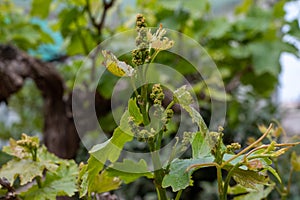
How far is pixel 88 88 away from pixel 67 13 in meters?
0.22

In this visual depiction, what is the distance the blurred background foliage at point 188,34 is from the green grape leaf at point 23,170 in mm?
583

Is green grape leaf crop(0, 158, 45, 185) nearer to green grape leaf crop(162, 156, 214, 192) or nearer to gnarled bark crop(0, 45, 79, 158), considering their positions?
green grape leaf crop(162, 156, 214, 192)

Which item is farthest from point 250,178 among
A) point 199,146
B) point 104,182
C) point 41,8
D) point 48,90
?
point 41,8

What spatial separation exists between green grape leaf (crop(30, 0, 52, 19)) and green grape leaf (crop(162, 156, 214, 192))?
0.85 meters

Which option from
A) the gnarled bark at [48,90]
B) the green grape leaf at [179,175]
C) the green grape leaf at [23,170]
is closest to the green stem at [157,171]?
the green grape leaf at [179,175]

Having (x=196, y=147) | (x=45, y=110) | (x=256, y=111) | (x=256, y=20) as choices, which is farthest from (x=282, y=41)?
(x=196, y=147)

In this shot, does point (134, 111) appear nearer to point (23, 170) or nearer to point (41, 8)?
point (23, 170)

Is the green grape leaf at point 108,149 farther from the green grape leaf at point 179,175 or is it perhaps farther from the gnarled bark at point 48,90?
the gnarled bark at point 48,90

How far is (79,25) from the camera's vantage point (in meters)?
1.07

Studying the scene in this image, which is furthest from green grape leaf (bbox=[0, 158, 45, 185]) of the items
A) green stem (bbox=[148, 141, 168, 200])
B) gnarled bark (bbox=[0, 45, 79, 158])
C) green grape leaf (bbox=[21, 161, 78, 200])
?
gnarled bark (bbox=[0, 45, 79, 158])

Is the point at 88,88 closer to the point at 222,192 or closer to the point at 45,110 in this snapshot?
the point at 45,110

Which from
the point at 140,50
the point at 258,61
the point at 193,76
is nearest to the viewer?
the point at 140,50

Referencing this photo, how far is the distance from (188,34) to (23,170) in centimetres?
89

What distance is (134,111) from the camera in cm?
31
